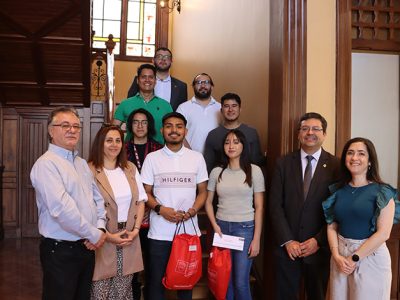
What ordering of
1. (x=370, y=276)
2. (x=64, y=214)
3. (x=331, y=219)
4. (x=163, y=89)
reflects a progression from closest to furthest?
(x=64, y=214) → (x=370, y=276) → (x=331, y=219) → (x=163, y=89)

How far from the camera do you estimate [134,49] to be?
8.14 metres

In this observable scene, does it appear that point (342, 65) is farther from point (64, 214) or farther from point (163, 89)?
point (64, 214)

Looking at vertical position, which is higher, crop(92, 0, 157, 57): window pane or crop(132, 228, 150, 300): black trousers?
crop(92, 0, 157, 57): window pane

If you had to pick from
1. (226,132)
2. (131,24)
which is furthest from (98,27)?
(226,132)

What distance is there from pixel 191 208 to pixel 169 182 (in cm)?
22

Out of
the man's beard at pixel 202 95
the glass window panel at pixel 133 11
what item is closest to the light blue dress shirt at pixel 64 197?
the man's beard at pixel 202 95

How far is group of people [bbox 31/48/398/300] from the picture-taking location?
81.7 inches

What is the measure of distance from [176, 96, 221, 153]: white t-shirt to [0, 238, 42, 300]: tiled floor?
193 centimetres

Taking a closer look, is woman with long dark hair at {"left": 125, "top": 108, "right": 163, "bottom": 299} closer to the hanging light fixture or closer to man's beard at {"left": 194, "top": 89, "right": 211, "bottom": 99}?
man's beard at {"left": 194, "top": 89, "right": 211, "bottom": 99}

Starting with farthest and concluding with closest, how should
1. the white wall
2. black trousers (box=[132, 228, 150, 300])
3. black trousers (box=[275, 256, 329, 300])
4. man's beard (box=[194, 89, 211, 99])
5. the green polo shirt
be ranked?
man's beard (box=[194, 89, 211, 99]) → the white wall → the green polo shirt → black trousers (box=[132, 228, 150, 300]) → black trousers (box=[275, 256, 329, 300])

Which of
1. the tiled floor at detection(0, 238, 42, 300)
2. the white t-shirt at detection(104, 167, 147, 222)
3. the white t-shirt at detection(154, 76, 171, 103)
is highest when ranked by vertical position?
the white t-shirt at detection(154, 76, 171, 103)

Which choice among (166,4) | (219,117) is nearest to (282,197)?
(219,117)

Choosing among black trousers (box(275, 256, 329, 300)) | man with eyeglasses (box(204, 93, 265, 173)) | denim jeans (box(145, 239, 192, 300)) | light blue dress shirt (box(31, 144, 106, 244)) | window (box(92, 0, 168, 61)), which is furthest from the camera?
window (box(92, 0, 168, 61))

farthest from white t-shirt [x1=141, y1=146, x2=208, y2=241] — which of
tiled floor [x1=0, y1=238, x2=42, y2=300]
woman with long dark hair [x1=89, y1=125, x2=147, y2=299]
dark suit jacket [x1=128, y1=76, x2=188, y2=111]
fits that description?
tiled floor [x1=0, y1=238, x2=42, y2=300]
